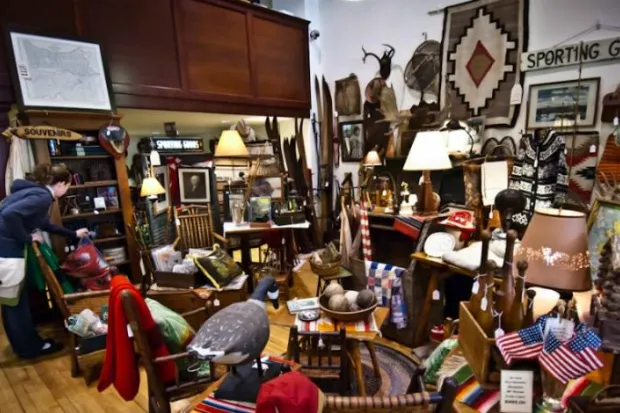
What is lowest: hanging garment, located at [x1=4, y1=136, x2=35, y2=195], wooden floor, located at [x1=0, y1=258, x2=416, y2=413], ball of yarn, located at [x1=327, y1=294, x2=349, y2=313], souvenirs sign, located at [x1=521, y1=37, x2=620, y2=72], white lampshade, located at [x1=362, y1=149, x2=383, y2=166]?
wooden floor, located at [x1=0, y1=258, x2=416, y2=413]

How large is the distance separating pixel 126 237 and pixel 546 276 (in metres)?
3.54

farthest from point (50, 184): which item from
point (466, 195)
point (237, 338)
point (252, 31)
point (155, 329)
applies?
point (466, 195)

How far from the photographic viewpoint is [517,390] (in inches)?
38.2

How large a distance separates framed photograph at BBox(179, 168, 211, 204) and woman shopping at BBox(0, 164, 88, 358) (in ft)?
5.73

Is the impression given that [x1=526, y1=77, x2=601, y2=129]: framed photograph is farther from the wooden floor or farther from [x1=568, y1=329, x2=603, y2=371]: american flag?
[x1=568, y1=329, x2=603, y2=371]: american flag

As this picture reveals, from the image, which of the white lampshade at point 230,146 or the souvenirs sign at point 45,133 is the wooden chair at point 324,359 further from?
the souvenirs sign at point 45,133

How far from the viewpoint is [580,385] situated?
1037 millimetres

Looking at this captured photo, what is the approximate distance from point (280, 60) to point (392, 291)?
3522 millimetres

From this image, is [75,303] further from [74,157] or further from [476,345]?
[476,345]

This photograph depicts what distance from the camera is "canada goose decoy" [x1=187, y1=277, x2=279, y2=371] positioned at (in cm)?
118

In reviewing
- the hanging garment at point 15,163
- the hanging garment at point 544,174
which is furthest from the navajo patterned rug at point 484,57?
the hanging garment at point 15,163

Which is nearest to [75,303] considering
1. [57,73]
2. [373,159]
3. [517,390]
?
[57,73]

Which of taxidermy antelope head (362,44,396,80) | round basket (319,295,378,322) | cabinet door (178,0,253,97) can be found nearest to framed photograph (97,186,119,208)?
cabinet door (178,0,253,97)

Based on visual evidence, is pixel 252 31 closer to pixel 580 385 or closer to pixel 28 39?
pixel 28 39
